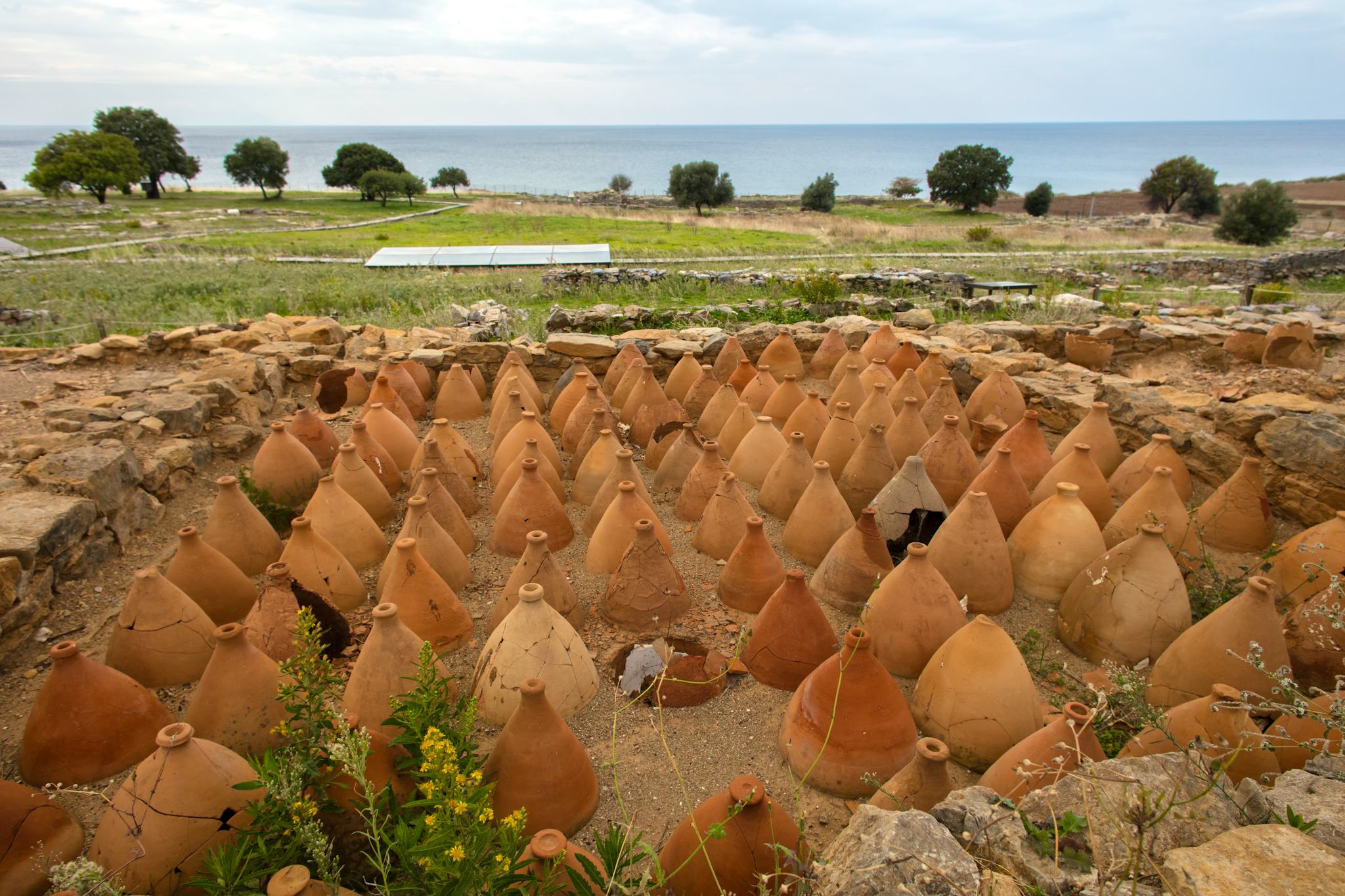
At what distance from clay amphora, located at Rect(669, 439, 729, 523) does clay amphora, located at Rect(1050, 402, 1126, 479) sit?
7.44 ft

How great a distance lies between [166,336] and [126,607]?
542cm

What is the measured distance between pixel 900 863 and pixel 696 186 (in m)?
35.9

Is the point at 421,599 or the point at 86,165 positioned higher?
the point at 86,165

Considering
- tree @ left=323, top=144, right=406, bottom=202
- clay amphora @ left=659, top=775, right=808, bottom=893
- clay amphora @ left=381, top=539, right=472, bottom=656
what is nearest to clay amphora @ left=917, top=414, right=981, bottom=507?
clay amphora @ left=659, top=775, right=808, bottom=893

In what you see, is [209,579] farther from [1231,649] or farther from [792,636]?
[1231,649]

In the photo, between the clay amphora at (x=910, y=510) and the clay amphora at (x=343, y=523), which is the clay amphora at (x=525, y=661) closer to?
the clay amphora at (x=343, y=523)

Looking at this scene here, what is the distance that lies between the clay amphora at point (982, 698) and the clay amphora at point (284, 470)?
13.4 feet

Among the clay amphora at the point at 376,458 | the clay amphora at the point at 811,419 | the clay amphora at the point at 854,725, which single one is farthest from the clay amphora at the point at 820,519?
the clay amphora at the point at 376,458

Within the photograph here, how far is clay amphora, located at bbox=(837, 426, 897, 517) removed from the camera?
14.3ft

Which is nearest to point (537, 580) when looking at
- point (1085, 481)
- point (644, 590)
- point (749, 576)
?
point (644, 590)

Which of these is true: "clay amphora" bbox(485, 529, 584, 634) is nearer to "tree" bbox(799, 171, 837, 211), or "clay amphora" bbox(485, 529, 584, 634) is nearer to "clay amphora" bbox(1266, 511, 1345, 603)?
"clay amphora" bbox(1266, 511, 1345, 603)

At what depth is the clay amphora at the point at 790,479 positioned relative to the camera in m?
4.43

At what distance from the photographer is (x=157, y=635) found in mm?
3059

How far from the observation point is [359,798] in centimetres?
210
